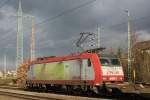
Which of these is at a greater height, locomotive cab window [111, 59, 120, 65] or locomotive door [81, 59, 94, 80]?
locomotive cab window [111, 59, 120, 65]

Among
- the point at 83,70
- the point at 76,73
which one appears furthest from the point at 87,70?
the point at 76,73

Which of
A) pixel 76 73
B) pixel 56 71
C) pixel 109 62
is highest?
pixel 109 62

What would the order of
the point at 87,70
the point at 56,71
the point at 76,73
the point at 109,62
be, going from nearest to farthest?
the point at 87,70 < the point at 109,62 < the point at 76,73 < the point at 56,71

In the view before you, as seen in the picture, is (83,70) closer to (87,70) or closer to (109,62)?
(87,70)

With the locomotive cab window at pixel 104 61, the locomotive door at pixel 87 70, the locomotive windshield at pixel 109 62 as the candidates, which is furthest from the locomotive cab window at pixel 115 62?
the locomotive door at pixel 87 70

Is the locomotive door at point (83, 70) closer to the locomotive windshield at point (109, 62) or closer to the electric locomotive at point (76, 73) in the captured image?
the electric locomotive at point (76, 73)

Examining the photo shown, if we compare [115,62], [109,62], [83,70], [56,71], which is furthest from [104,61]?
[56,71]

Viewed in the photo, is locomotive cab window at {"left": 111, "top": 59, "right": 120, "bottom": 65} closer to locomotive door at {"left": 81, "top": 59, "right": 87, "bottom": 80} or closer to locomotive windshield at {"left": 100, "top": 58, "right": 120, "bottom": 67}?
locomotive windshield at {"left": 100, "top": 58, "right": 120, "bottom": 67}

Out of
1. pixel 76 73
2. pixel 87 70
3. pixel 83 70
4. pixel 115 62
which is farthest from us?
pixel 76 73

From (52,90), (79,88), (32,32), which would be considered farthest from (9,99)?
(32,32)

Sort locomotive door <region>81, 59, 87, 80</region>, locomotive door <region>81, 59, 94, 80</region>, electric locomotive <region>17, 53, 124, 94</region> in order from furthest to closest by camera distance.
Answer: locomotive door <region>81, 59, 87, 80</region>
locomotive door <region>81, 59, 94, 80</region>
electric locomotive <region>17, 53, 124, 94</region>

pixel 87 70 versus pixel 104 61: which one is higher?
pixel 104 61

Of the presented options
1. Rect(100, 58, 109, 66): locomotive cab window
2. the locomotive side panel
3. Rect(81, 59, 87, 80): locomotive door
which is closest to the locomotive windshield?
Rect(100, 58, 109, 66): locomotive cab window

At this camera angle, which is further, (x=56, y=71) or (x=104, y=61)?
(x=56, y=71)
